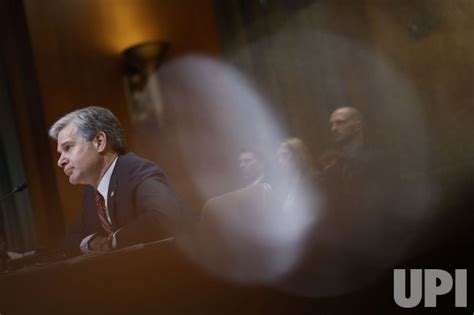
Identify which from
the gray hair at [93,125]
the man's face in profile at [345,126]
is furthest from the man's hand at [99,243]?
the man's face in profile at [345,126]

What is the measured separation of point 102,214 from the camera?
194 cm

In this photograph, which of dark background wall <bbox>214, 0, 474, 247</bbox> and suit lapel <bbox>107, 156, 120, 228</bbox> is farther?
dark background wall <bbox>214, 0, 474, 247</bbox>

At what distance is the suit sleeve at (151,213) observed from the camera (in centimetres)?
184

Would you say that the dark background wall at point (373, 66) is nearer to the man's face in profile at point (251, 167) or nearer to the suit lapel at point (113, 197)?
the man's face in profile at point (251, 167)

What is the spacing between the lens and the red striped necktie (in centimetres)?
192

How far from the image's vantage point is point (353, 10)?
3811 mm

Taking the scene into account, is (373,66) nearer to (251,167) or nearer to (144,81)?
(251,167)

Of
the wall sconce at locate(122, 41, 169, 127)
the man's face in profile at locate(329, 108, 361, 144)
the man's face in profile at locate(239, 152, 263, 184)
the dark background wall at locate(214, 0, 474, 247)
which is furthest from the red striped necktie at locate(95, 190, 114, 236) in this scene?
the dark background wall at locate(214, 0, 474, 247)

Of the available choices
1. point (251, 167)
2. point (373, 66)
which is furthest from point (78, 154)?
point (373, 66)

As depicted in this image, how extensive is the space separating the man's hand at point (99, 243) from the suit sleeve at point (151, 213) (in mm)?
39

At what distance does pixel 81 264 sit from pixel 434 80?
101 inches

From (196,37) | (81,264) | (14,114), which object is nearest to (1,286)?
(81,264)

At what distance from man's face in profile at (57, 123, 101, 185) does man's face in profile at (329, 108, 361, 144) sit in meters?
1.20

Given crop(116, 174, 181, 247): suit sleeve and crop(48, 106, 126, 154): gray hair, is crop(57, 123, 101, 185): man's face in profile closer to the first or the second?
crop(48, 106, 126, 154): gray hair
